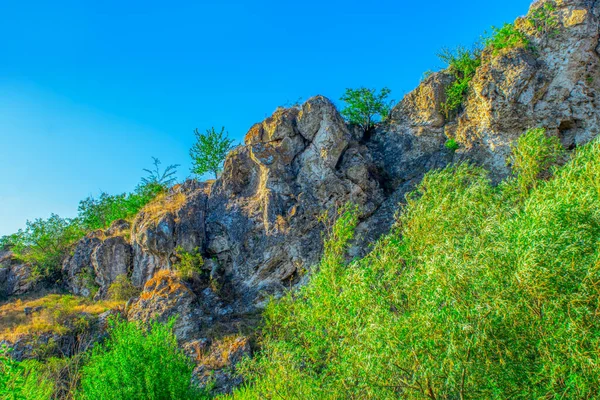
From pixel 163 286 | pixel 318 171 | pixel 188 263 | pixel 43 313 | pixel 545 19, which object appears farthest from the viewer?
pixel 318 171

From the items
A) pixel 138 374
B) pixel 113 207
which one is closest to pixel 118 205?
pixel 113 207

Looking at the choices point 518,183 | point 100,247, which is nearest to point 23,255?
point 100,247

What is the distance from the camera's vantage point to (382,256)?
12.5 metres

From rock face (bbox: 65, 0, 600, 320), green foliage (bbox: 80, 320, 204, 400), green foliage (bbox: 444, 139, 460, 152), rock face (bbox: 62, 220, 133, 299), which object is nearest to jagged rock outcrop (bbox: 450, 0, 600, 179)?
rock face (bbox: 65, 0, 600, 320)

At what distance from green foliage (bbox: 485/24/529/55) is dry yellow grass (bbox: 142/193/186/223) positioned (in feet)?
64.8

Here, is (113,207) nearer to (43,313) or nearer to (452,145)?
(43,313)

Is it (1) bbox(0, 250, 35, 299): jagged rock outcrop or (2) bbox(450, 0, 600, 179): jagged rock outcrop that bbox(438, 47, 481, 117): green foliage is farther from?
(1) bbox(0, 250, 35, 299): jagged rock outcrop

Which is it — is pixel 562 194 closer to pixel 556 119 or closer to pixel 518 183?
pixel 518 183

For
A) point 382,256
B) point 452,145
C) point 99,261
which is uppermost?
point 99,261

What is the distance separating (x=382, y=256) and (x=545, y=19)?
19.0 meters

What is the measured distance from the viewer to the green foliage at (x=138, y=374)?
45.4ft

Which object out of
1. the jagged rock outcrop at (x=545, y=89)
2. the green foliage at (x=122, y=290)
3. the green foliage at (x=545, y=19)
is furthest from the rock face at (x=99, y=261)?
the green foliage at (x=545, y=19)

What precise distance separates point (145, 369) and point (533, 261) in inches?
469

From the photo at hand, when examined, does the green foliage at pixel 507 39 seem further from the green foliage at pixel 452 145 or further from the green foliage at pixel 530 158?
the green foliage at pixel 530 158
